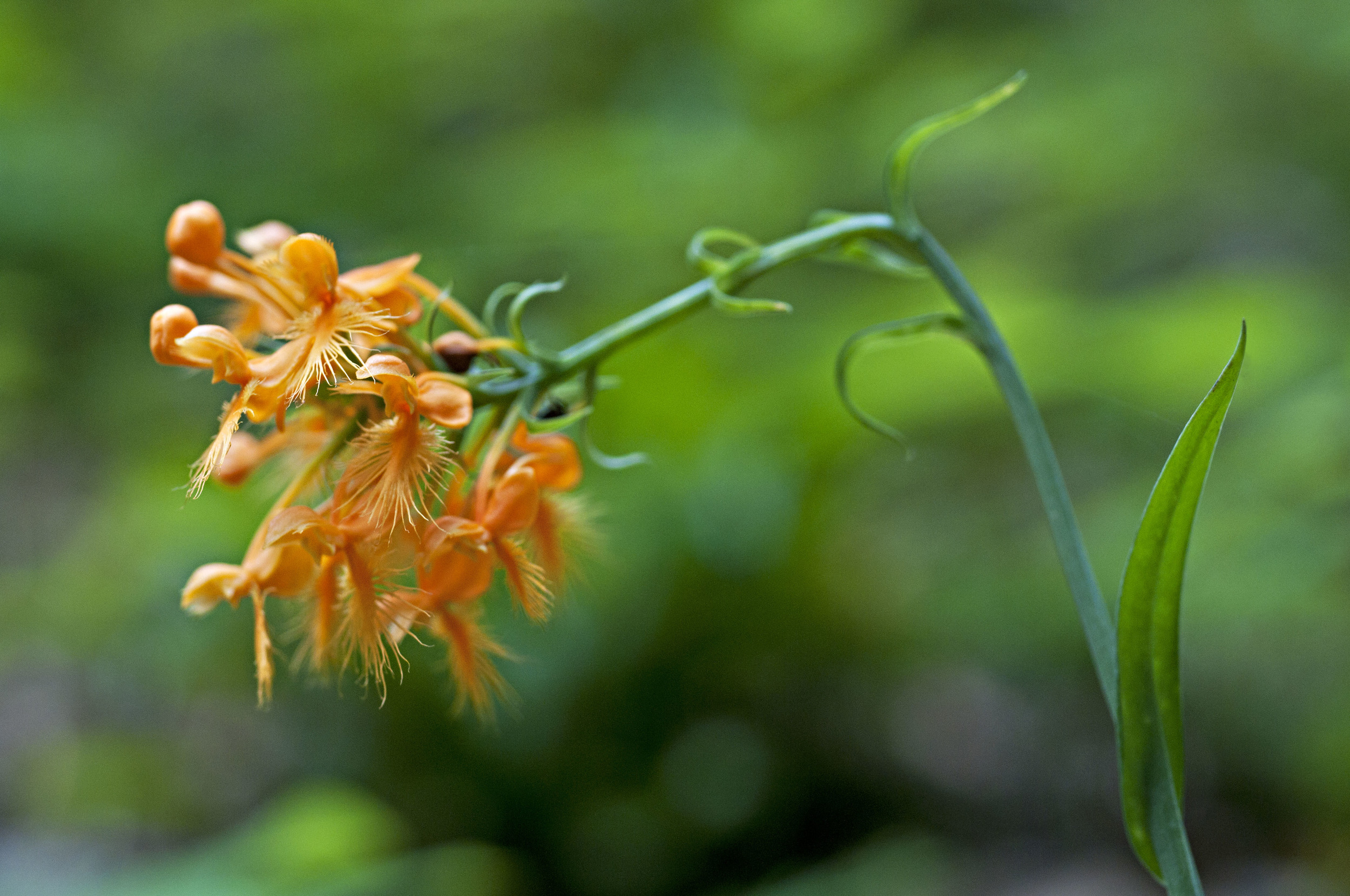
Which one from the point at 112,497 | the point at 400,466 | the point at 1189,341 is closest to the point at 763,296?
the point at 1189,341

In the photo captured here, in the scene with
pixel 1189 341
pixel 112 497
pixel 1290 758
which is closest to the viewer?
pixel 1189 341

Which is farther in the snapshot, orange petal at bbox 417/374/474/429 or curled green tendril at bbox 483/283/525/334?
curled green tendril at bbox 483/283/525/334

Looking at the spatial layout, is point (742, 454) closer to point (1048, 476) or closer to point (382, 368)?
point (1048, 476)

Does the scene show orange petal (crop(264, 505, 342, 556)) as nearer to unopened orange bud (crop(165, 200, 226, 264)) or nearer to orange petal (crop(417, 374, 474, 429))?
orange petal (crop(417, 374, 474, 429))

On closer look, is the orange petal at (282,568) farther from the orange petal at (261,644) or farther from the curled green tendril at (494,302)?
the curled green tendril at (494,302)

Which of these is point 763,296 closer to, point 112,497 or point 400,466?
point 112,497

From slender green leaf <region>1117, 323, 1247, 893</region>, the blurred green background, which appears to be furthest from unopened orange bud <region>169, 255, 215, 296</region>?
the blurred green background

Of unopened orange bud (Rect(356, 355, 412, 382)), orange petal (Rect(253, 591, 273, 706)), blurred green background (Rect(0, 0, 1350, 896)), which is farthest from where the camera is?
blurred green background (Rect(0, 0, 1350, 896))
